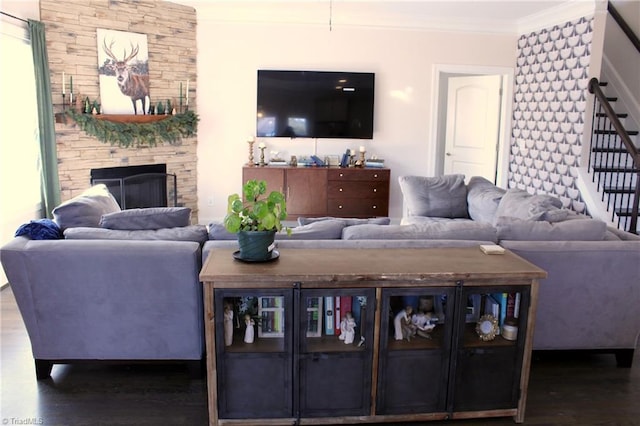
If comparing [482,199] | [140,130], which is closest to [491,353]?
[482,199]

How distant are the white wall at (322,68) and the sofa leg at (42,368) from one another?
3.97 metres

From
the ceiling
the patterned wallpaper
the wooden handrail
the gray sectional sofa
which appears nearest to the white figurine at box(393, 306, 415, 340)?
the gray sectional sofa

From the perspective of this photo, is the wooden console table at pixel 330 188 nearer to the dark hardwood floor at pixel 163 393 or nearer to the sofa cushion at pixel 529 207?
the sofa cushion at pixel 529 207

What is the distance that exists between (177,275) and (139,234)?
13.9 inches

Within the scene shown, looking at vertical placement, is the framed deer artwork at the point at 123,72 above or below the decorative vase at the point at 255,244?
above

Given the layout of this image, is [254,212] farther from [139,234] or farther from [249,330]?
[139,234]

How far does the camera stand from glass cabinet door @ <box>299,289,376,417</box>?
93.0 inches

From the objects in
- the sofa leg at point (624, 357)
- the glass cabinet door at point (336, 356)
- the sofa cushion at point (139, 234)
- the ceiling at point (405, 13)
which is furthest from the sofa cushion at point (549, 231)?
the ceiling at point (405, 13)

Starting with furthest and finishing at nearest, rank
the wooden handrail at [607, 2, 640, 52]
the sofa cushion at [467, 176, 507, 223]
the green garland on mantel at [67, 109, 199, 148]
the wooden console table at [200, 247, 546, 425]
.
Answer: the wooden handrail at [607, 2, 640, 52], the green garland on mantel at [67, 109, 199, 148], the sofa cushion at [467, 176, 507, 223], the wooden console table at [200, 247, 546, 425]

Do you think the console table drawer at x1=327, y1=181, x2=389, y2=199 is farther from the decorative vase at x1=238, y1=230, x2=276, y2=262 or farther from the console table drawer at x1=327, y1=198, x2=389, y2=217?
the decorative vase at x1=238, y1=230, x2=276, y2=262

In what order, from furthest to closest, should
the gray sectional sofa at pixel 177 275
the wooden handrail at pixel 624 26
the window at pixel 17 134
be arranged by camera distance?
the wooden handrail at pixel 624 26 < the window at pixel 17 134 < the gray sectional sofa at pixel 177 275

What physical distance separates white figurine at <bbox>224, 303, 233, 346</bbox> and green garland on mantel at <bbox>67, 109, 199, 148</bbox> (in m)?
3.92

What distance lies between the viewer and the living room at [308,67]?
20.2 feet

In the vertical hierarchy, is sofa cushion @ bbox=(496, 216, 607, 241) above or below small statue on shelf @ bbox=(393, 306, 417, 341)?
above
